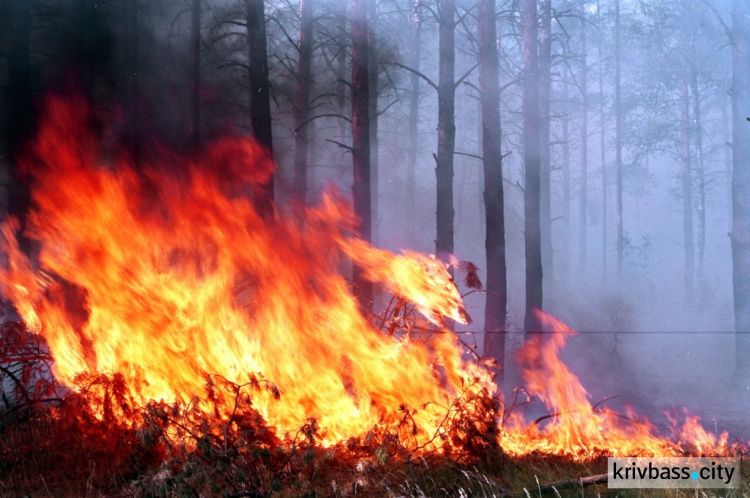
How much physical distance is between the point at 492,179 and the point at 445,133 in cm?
128

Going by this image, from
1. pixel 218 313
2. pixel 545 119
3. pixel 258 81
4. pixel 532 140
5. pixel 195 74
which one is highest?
pixel 195 74

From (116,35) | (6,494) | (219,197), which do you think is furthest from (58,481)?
(116,35)

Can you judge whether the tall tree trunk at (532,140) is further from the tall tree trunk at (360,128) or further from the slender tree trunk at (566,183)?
the slender tree trunk at (566,183)

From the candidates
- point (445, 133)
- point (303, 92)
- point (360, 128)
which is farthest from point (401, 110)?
point (360, 128)

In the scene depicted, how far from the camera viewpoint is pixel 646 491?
4.96m

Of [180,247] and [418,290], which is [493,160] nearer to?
[418,290]

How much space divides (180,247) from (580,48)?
26.0 metres

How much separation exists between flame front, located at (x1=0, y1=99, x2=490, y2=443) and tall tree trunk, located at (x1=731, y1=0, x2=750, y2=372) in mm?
9046

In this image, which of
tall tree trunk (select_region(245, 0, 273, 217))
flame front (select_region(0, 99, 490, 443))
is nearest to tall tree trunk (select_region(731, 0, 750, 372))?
flame front (select_region(0, 99, 490, 443))

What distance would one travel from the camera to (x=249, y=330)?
662cm

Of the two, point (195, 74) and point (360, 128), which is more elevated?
point (195, 74)

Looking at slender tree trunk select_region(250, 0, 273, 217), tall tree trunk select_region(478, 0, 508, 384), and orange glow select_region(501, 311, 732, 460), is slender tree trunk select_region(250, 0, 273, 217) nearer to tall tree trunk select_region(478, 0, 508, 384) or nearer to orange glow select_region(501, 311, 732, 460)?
tall tree trunk select_region(478, 0, 508, 384)

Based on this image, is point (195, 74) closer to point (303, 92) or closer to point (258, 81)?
point (258, 81)

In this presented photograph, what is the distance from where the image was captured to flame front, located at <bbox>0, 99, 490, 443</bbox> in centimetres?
626
